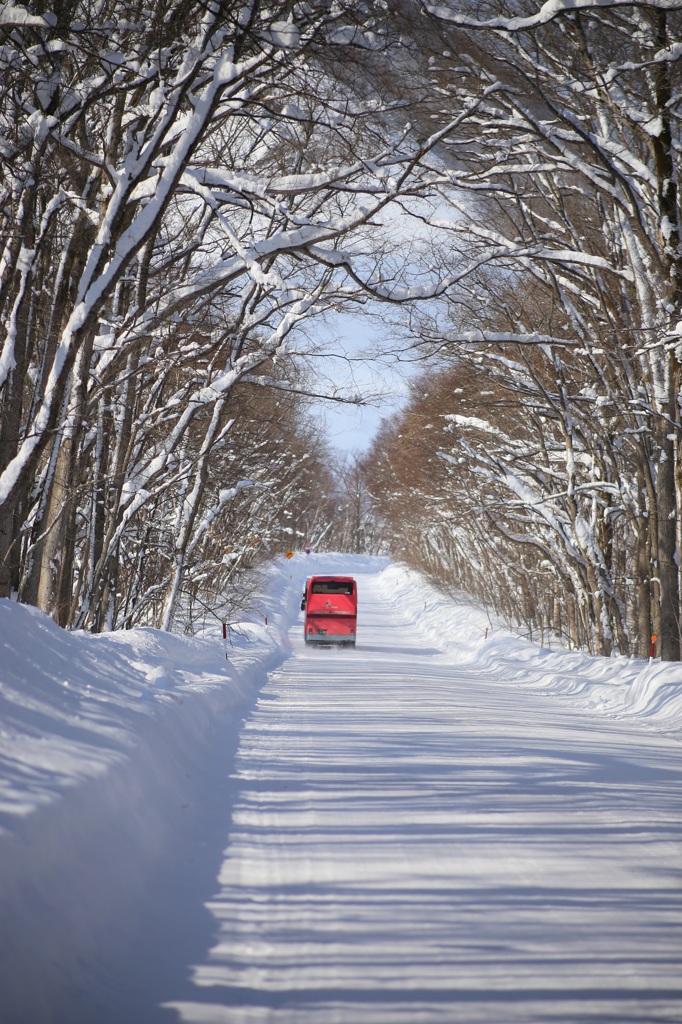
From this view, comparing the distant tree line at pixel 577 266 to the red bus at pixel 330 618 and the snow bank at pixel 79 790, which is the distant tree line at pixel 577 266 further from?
the snow bank at pixel 79 790

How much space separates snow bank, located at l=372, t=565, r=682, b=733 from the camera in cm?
1244

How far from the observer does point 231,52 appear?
7.51 meters

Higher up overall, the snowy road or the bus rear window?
the bus rear window

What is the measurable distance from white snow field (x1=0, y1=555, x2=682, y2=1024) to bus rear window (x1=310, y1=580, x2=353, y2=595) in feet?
54.4

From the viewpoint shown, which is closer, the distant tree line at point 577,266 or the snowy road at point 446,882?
the snowy road at point 446,882

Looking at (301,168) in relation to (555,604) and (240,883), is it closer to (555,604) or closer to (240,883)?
(240,883)

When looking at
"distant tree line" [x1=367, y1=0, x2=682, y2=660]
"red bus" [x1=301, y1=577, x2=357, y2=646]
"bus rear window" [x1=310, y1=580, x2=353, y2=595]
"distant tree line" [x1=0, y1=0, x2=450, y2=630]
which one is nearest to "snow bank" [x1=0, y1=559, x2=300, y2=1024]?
"distant tree line" [x1=0, y1=0, x2=450, y2=630]

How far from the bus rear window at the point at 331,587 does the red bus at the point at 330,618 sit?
15cm

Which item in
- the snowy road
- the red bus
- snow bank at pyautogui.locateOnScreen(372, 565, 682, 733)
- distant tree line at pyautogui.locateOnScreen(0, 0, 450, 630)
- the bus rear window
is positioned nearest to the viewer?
the snowy road

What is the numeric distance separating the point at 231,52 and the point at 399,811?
627 cm

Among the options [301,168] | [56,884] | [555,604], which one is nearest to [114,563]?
[301,168]

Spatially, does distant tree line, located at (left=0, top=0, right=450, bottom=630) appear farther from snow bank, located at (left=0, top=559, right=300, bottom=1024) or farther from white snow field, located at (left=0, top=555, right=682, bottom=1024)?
white snow field, located at (left=0, top=555, right=682, bottom=1024)

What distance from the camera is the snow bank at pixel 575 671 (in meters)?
12.4

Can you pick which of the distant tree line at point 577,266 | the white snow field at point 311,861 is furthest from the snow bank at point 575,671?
the white snow field at point 311,861
